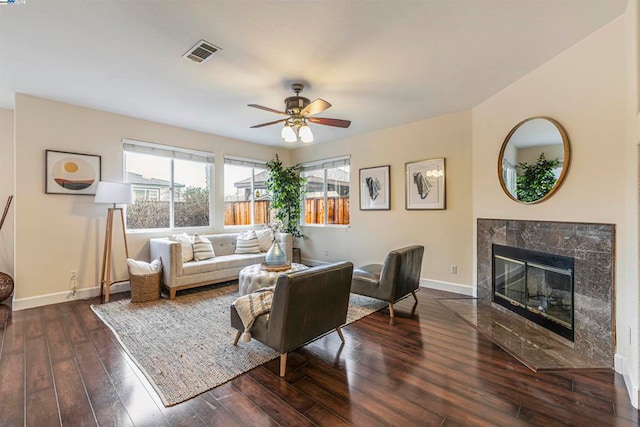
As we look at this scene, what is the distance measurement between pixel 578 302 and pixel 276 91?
369 centimetres

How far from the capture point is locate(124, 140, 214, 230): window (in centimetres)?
454

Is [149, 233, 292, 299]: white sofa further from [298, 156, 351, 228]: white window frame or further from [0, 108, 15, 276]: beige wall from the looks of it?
[0, 108, 15, 276]: beige wall

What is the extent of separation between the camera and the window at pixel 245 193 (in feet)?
18.5

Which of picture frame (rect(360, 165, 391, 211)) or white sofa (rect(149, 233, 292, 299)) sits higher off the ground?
picture frame (rect(360, 165, 391, 211))

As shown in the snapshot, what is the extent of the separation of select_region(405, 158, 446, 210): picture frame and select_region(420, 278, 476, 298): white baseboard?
1.18 m

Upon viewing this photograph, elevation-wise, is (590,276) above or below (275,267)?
above

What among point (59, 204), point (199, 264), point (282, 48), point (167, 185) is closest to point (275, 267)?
point (199, 264)

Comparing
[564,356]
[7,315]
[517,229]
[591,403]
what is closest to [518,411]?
[591,403]

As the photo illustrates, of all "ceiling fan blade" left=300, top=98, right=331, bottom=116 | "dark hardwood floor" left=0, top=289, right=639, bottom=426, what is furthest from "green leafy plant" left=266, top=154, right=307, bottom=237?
"dark hardwood floor" left=0, top=289, right=639, bottom=426

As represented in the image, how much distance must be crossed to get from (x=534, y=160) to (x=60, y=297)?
6060 millimetres

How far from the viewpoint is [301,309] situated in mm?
2172

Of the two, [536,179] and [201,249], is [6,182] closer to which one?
[201,249]

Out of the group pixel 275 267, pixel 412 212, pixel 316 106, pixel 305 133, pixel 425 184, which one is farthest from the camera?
pixel 412 212

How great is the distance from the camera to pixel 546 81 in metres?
2.81
